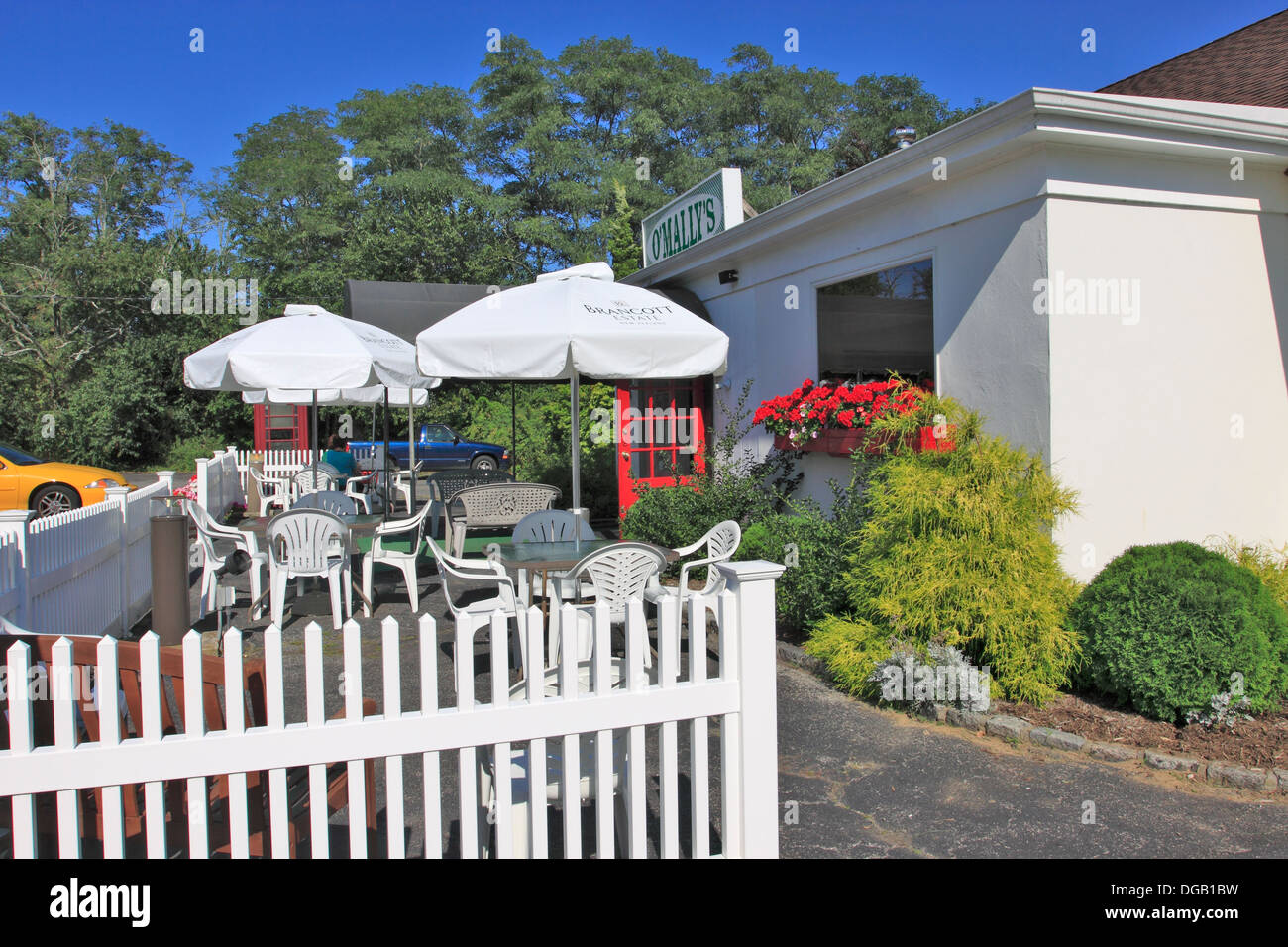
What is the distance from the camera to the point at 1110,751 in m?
4.20

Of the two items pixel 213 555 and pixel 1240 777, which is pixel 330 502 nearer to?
pixel 213 555

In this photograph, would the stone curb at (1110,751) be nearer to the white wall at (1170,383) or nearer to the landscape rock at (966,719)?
the landscape rock at (966,719)

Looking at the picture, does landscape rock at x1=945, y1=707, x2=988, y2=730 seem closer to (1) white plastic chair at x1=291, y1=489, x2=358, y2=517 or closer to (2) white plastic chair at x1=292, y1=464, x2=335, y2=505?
(1) white plastic chair at x1=291, y1=489, x2=358, y2=517

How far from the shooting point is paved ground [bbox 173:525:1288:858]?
3404 mm

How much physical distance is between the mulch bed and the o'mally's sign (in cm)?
625

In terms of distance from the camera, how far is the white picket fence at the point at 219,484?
12.1 meters

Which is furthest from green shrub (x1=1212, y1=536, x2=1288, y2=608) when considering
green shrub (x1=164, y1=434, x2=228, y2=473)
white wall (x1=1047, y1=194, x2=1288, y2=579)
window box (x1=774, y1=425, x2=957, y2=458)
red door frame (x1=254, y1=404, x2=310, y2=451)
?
green shrub (x1=164, y1=434, x2=228, y2=473)

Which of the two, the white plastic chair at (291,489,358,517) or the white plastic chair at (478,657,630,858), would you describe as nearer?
the white plastic chair at (478,657,630,858)

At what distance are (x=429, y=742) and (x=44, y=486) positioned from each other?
1479 centimetres

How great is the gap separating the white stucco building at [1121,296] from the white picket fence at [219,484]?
898 centimetres

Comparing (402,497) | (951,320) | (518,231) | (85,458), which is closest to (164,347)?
(85,458)

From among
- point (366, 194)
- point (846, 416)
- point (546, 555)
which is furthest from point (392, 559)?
point (366, 194)

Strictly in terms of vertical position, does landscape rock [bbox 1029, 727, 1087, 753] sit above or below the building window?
below
